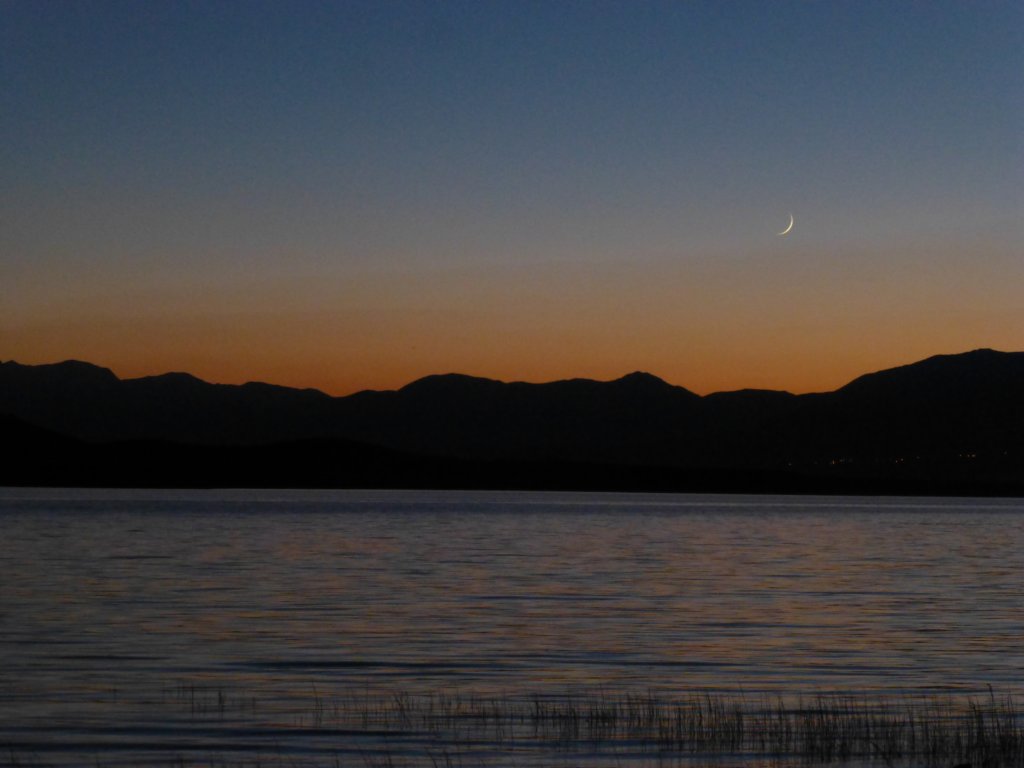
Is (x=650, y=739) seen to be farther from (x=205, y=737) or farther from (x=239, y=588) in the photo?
(x=239, y=588)

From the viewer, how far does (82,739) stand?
22328mm

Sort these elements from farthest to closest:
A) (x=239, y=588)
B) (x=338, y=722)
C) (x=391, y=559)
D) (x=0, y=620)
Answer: (x=391, y=559) → (x=239, y=588) → (x=0, y=620) → (x=338, y=722)

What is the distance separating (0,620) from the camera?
1508 inches

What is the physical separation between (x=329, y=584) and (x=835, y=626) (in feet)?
68.1

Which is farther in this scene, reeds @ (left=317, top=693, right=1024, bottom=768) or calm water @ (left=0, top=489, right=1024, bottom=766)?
calm water @ (left=0, top=489, right=1024, bottom=766)

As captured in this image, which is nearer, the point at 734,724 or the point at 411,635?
the point at 734,724

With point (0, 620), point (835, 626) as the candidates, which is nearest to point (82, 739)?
point (0, 620)

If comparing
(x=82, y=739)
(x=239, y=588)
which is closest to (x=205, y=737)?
(x=82, y=739)

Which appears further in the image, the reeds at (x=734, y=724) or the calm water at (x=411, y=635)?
the calm water at (x=411, y=635)

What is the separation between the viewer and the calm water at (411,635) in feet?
77.9

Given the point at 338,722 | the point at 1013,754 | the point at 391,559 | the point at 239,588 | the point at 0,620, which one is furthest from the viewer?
the point at 391,559

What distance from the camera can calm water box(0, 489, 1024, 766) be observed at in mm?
23734

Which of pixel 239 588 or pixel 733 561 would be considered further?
pixel 733 561

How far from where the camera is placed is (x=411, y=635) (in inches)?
1449
